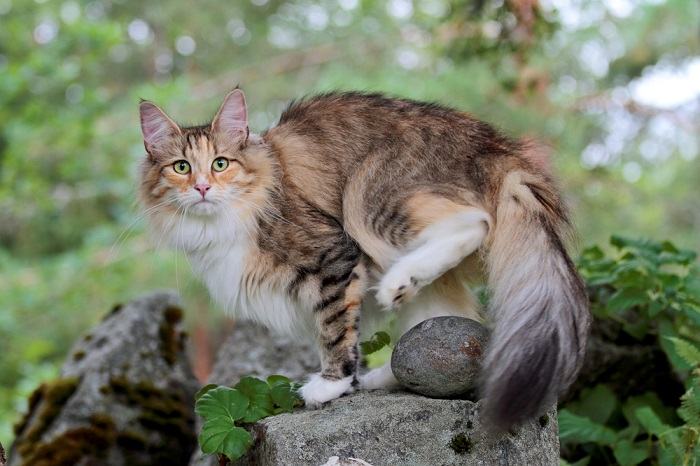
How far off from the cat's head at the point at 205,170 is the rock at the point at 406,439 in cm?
84

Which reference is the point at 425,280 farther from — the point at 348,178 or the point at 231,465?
the point at 231,465

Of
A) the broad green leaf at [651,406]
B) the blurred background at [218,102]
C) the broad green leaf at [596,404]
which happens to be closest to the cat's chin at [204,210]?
the broad green leaf at [596,404]

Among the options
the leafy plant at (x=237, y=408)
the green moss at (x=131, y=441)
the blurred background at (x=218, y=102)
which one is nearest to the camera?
the leafy plant at (x=237, y=408)

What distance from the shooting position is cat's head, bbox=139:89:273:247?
319 cm

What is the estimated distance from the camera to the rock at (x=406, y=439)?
2.80 metres

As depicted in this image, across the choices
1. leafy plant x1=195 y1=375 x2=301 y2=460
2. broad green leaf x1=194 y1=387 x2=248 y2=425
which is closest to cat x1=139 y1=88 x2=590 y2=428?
leafy plant x1=195 y1=375 x2=301 y2=460

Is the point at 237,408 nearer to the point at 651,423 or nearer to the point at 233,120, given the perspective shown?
the point at 233,120

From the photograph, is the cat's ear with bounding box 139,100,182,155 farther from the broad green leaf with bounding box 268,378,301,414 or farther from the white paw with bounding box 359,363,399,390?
the white paw with bounding box 359,363,399,390

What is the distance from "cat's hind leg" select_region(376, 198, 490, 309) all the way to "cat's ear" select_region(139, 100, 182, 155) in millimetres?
992

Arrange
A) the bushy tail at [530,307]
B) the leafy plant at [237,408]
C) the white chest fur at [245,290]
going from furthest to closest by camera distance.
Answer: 1. the white chest fur at [245,290]
2. the leafy plant at [237,408]
3. the bushy tail at [530,307]

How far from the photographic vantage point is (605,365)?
4.27m

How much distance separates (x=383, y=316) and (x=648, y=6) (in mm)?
6999

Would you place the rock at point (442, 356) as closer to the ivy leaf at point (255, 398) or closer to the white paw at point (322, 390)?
the white paw at point (322, 390)

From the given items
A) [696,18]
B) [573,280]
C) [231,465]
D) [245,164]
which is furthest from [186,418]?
[696,18]
